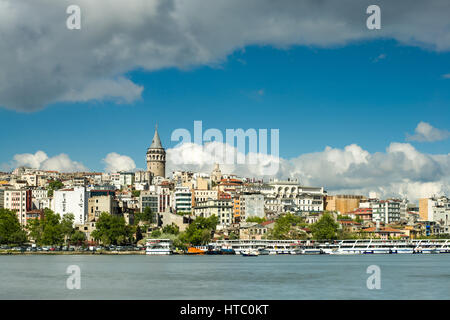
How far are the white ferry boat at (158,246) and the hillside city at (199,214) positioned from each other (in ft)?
5.09

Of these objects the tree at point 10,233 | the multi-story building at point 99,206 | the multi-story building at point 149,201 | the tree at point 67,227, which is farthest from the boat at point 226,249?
the tree at point 10,233

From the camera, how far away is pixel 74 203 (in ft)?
351

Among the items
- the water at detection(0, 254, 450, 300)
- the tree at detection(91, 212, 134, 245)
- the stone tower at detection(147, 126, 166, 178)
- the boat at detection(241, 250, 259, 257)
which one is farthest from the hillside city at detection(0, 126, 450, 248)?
the water at detection(0, 254, 450, 300)

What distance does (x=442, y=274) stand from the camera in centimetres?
4506

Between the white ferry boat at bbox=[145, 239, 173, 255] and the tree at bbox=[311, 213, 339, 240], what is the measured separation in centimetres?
1985

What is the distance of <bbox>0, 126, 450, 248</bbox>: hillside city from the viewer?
95.2 metres

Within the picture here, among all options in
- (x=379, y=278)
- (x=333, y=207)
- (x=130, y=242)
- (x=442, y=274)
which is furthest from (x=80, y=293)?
(x=333, y=207)

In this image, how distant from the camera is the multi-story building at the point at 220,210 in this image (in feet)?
370

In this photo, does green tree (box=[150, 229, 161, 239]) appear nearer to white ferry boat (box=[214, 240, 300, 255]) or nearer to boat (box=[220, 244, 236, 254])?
white ferry boat (box=[214, 240, 300, 255])

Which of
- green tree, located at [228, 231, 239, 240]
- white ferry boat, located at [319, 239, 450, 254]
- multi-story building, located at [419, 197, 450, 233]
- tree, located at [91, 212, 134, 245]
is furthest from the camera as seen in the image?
multi-story building, located at [419, 197, 450, 233]

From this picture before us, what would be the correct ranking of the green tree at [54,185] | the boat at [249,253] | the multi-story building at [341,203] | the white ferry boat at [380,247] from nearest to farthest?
the boat at [249,253] < the white ferry boat at [380,247] < the green tree at [54,185] < the multi-story building at [341,203]

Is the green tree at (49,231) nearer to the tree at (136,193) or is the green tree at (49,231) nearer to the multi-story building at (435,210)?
the tree at (136,193)

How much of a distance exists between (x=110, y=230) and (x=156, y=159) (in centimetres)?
7381
